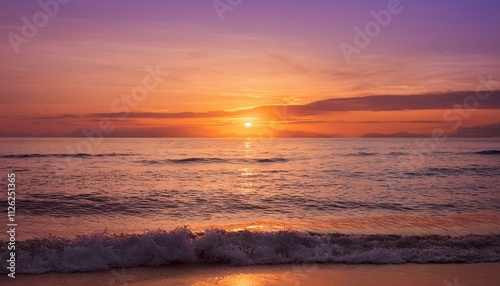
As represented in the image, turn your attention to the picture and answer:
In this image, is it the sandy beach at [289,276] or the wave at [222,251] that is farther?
the wave at [222,251]

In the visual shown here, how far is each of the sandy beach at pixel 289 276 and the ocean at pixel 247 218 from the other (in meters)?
0.41

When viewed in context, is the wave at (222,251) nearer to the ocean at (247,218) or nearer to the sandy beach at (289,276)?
the ocean at (247,218)

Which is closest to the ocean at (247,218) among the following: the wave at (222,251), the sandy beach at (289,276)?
the wave at (222,251)

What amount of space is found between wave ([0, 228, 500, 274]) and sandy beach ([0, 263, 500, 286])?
343mm

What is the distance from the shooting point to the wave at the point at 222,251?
367 inches

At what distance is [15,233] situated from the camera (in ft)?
40.4

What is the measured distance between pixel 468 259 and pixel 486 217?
21.7 ft

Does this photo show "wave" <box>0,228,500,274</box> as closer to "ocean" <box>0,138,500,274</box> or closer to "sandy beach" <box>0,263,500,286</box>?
"ocean" <box>0,138,500,274</box>

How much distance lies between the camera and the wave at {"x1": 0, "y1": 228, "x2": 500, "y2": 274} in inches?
367

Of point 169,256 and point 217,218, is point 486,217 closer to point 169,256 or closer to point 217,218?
point 217,218

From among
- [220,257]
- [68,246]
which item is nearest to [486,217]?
[220,257]

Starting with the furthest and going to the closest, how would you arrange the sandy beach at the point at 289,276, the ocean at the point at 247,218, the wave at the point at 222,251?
the ocean at the point at 247,218 → the wave at the point at 222,251 → the sandy beach at the point at 289,276

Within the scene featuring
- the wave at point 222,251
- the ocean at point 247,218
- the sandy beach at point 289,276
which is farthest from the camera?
the ocean at point 247,218

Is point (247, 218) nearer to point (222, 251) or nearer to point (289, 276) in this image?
point (222, 251)
